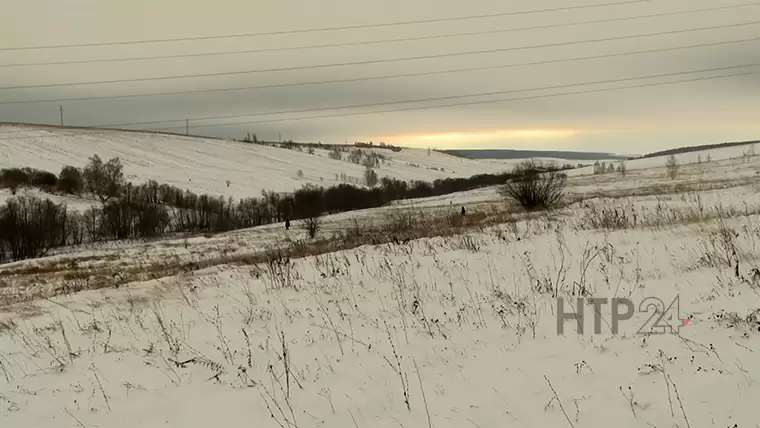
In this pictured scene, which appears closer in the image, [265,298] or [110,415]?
[110,415]

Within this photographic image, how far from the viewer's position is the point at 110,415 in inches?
192

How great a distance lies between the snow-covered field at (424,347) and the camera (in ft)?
13.6

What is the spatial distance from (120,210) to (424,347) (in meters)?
66.1

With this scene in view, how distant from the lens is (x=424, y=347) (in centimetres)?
566

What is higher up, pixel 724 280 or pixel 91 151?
pixel 91 151

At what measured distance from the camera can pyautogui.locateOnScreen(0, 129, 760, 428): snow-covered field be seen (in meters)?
4.16

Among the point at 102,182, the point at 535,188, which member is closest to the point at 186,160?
the point at 102,182

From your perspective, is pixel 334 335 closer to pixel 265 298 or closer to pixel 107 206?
pixel 265 298

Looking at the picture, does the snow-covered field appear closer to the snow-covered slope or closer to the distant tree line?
the distant tree line

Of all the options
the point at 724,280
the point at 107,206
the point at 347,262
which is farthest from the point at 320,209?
the point at 724,280

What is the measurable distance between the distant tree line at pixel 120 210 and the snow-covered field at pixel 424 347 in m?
50.7

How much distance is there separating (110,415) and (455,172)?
181m

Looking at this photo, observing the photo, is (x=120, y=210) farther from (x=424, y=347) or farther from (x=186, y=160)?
(x=424, y=347)

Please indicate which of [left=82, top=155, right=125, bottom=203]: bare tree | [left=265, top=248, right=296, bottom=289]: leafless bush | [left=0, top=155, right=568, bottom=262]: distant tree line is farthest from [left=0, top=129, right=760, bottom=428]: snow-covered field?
[left=82, top=155, right=125, bottom=203]: bare tree
